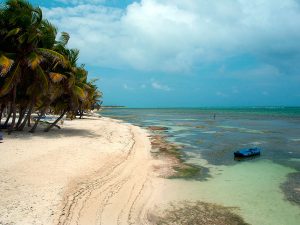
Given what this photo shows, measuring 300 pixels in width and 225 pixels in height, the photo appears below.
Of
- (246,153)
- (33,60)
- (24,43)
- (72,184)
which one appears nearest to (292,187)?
(246,153)

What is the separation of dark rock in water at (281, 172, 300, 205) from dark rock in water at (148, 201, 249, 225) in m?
3.39

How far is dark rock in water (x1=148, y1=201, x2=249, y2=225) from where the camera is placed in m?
9.71

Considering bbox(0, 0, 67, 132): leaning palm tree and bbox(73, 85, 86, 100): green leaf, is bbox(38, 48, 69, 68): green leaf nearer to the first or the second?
bbox(0, 0, 67, 132): leaning palm tree

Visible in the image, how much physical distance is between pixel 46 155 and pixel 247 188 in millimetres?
10081

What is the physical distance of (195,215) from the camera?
10.3 meters

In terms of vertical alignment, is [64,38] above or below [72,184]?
above

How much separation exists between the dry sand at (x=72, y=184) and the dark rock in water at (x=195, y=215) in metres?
0.62

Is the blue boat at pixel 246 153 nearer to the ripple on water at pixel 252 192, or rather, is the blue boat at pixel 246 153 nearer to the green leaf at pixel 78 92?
the ripple on water at pixel 252 192

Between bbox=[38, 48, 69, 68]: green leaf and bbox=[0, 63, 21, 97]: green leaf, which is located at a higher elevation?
bbox=[38, 48, 69, 68]: green leaf

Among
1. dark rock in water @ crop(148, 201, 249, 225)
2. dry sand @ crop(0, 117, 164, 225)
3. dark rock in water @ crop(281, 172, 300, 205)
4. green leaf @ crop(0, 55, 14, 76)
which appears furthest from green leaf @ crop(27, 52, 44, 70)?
dark rock in water @ crop(281, 172, 300, 205)

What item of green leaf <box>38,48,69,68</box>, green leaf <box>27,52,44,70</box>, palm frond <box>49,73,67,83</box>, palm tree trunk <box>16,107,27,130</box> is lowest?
palm tree trunk <box>16,107,27,130</box>

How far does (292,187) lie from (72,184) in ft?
34.0

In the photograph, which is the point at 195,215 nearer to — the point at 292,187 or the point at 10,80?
the point at 292,187

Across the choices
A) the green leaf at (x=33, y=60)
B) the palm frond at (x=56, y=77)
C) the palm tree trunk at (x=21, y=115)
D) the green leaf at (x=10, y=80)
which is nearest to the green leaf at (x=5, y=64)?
the green leaf at (x=10, y=80)
